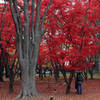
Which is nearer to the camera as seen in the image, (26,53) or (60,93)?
(26,53)

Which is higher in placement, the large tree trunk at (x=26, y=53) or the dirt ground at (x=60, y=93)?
the large tree trunk at (x=26, y=53)

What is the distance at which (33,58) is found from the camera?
8656 millimetres

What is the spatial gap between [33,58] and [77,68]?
295cm

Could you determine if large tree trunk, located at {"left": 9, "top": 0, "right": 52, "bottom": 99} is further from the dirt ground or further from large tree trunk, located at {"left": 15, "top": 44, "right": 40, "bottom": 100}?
the dirt ground

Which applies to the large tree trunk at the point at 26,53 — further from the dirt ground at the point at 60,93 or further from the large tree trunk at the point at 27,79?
the dirt ground at the point at 60,93

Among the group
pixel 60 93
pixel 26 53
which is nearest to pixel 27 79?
pixel 26 53

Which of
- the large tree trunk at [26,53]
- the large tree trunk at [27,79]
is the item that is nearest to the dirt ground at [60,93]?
the large tree trunk at [27,79]

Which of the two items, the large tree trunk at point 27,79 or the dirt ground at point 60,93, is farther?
the dirt ground at point 60,93

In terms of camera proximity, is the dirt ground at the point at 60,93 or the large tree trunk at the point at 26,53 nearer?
the large tree trunk at the point at 26,53

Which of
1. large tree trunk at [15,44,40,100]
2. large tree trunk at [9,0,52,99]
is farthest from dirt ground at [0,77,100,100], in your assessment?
large tree trunk at [9,0,52,99]

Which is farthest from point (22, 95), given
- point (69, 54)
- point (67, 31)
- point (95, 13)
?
point (95, 13)

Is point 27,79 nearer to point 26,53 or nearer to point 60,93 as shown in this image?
point 26,53

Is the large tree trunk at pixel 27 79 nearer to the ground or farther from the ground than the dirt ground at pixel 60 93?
farther from the ground

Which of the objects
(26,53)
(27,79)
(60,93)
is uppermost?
(26,53)
